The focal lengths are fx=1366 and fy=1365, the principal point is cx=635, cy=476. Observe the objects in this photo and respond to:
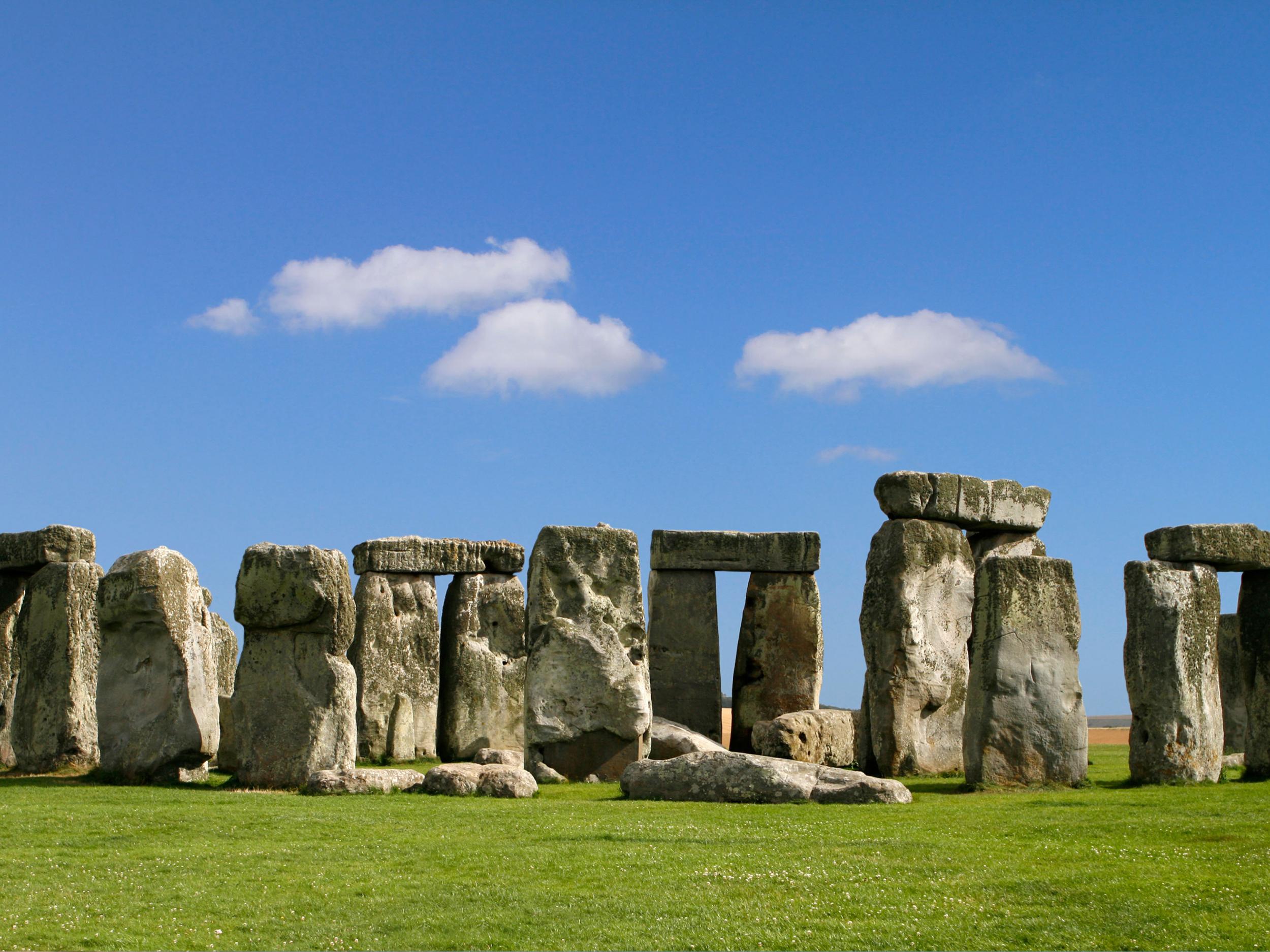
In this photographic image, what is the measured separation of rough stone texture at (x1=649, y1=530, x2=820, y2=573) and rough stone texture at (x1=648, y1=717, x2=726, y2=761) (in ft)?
14.1

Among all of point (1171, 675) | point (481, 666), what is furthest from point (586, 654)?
point (1171, 675)

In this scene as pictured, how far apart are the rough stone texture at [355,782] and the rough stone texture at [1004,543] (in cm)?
950

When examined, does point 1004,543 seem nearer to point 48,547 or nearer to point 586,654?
point 586,654

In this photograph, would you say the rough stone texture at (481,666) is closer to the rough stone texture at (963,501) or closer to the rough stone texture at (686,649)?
the rough stone texture at (686,649)

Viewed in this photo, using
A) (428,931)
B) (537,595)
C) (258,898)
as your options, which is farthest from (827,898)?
(537,595)

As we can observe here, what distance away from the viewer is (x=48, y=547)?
17.6 m

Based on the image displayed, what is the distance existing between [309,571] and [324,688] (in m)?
1.19

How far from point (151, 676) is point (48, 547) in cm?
404

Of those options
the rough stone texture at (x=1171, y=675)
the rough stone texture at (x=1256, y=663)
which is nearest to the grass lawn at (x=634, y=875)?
the rough stone texture at (x=1171, y=675)

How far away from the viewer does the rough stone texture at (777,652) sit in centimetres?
2134

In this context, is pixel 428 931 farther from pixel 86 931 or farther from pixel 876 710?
pixel 876 710

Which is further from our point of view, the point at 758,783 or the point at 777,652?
the point at 777,652

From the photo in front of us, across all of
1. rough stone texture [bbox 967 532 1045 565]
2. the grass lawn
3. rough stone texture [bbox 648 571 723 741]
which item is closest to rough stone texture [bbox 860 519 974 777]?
rough stone texture [bbox 967 532 1045 565]

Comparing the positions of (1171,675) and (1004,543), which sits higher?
→ (1004,543)
